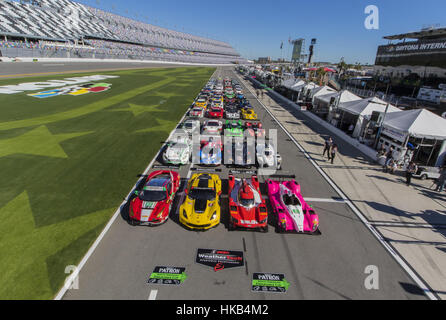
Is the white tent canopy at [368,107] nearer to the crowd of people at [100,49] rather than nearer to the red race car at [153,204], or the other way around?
the red race car at [153,204]

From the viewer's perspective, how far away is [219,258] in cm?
768

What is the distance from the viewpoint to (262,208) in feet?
30.9

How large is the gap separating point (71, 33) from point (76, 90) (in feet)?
232

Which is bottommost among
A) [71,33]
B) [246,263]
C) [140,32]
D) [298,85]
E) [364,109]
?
[246,263]

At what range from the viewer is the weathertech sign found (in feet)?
24.4

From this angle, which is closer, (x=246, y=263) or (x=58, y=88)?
(x=246, y=263)

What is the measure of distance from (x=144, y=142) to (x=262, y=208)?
12.0 meters

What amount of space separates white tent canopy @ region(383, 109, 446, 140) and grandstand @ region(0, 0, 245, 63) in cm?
7615

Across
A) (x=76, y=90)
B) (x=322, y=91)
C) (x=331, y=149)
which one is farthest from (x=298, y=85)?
(x=76, y=90)

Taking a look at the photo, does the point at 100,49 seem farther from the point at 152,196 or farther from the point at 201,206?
the point at 201,206

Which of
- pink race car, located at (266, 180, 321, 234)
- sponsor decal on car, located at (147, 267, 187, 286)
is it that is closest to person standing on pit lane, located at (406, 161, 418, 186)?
pink race car, located at (266, 180, 321, 234)

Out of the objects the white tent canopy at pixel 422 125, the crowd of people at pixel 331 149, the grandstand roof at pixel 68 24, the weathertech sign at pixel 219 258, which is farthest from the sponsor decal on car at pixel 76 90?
the grandstand roof at pixel 68 24

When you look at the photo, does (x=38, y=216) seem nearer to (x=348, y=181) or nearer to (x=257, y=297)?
(x=257, y=297)
